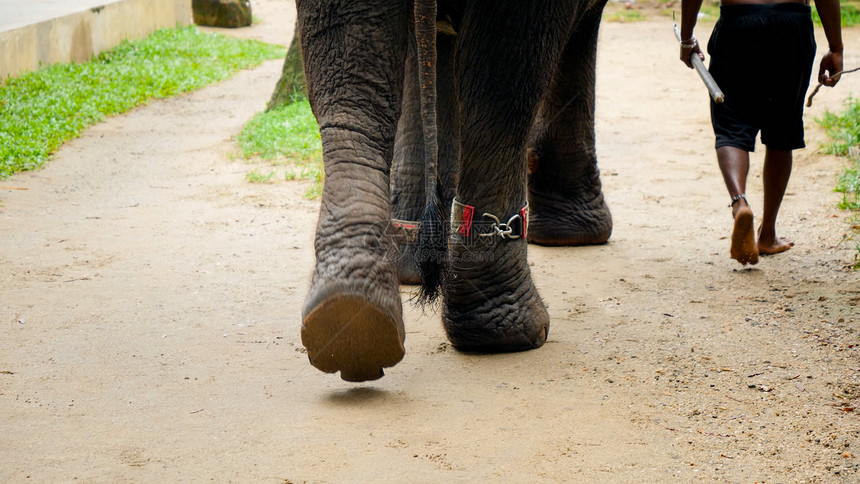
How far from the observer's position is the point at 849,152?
18.0ft

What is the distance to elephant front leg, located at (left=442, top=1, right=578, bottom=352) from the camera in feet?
8.21

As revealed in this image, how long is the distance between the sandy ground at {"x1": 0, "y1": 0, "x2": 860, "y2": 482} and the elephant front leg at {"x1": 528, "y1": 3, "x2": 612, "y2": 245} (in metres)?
0.11

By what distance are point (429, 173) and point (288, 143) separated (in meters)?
3.82

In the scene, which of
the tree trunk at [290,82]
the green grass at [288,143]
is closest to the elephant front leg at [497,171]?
the green grass at [288,143]

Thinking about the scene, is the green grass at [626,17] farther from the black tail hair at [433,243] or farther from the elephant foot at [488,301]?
the black tail hair at [433,243]

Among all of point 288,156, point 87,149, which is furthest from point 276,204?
point 87,149

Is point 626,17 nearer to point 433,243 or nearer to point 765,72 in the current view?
point 765,72

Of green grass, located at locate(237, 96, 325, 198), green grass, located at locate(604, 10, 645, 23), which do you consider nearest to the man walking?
green grass, located at locate(237, 96, 325, 198)

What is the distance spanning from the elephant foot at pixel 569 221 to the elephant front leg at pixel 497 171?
1247mm

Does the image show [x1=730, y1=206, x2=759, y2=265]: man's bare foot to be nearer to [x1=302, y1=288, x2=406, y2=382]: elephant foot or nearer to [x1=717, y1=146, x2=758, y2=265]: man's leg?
[x1=717, y1=146, x2=758, y2=265]: man's leg

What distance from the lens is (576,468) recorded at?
6.82 feet

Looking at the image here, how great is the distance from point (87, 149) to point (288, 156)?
4.94 ft

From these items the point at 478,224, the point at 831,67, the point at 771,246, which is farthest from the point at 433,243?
the point at 831,67

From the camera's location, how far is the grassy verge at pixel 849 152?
4198 millimetres
